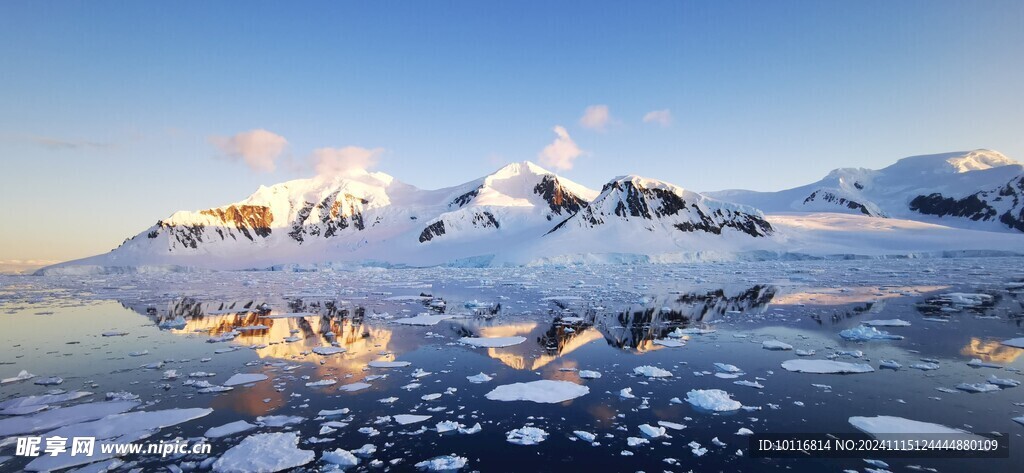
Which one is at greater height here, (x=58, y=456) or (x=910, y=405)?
(x=58, y=456)

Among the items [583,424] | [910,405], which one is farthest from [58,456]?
[910,405]

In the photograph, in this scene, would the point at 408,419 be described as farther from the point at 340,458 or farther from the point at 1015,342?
the point at 1015,342

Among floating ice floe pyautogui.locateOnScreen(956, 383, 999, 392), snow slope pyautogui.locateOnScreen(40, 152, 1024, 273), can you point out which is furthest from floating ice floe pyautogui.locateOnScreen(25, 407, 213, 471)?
snow slope pyautogui.locateOnScreen(40, 152, 1024, 273)

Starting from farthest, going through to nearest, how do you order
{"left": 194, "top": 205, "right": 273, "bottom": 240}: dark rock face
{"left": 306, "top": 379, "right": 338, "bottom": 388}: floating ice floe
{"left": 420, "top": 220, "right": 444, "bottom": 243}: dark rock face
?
{"left": 194, "top": 205, "right": 273, "bottom": 240}: dark rock face → {"left": 420, "top": 220, "right": 444, "bottom": 243}: dark rock face → {"left": 306, "top": 379, "right": 338, "bottom": 388}: floating ice floe

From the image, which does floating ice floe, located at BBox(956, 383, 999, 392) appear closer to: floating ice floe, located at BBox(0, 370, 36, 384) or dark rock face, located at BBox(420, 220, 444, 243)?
floating ice floe, located at BBox(0, 370, 36, 384)

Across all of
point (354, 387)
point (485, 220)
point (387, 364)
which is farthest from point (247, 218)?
point (354, 387)

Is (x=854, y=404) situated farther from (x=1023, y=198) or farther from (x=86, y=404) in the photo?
(x=1023, y=198)
